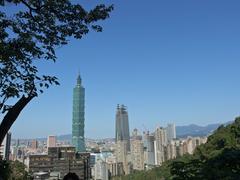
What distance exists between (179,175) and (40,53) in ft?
7.96

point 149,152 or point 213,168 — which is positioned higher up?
point 149,152

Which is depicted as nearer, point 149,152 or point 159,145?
point 149,152

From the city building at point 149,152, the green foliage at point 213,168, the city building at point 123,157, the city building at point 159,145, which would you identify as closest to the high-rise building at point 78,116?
the city building at point 123,157

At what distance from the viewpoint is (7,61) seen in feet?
15.4

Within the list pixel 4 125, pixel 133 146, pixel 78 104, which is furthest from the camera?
pixel 78 104

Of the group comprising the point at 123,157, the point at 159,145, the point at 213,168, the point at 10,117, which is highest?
the point at 159,145

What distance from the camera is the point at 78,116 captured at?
188 m

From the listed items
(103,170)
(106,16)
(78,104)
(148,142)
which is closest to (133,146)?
(148,142)

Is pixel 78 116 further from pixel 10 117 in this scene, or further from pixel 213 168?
pixel 10 117

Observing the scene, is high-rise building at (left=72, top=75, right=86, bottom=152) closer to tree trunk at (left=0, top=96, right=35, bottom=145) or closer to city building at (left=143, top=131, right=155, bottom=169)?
city building at (left=143, top=131, right=155, bottom=169)

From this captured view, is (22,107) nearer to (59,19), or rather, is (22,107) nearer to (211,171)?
(59,19)

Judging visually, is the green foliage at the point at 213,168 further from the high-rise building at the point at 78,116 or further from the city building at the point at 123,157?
the high-rise building at the point at 78,116

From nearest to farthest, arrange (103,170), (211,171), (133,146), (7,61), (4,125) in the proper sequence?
1. (4,125)
2. (211,171)
3. (7,61)
4. (103,170)
5. (133,146)

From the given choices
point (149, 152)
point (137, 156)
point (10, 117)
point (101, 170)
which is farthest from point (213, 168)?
point (149, 152)
